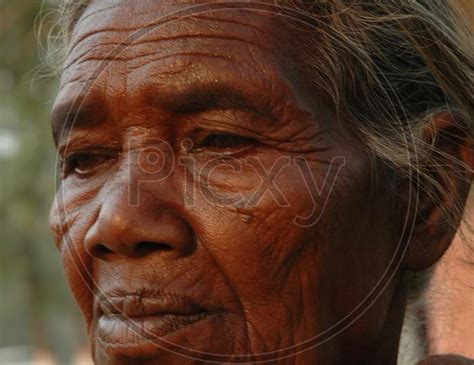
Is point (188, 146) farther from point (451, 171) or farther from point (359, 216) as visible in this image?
point (451, 171)

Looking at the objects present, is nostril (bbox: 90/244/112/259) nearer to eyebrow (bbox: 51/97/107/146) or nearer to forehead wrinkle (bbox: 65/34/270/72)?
eyebrow (bbox: 51/97/107/146)

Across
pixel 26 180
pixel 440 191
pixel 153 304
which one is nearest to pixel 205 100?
pixel 153 304

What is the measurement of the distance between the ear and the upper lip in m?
0.64

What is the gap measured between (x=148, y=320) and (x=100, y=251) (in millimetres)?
206

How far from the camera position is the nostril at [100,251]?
8.19 ft

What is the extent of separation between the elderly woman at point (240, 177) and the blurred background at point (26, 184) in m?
8.02

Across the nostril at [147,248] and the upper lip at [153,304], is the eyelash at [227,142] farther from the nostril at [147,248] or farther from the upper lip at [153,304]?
the upper lip at [153,304]

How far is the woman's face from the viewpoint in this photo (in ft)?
7.94

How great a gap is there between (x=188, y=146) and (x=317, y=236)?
0.37m

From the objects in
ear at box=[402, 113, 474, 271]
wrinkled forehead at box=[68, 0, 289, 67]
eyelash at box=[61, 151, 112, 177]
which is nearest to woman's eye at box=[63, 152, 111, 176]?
eyelash at box=[61, 151, 112, 177]

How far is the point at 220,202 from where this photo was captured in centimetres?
245

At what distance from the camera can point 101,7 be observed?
2.69m

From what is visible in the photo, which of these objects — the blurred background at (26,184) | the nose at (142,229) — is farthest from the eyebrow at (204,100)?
the blurred background at (26,184)

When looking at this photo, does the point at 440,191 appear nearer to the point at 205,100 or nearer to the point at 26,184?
the point at 205,100
